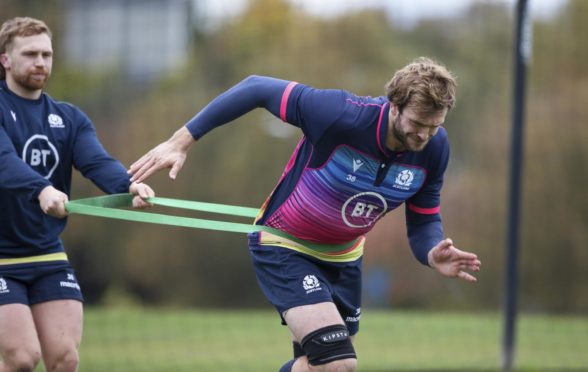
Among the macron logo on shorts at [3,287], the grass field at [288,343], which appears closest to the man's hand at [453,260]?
the macron logo on shorts at [3,287]

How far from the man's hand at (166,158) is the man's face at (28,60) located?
2.73 ft

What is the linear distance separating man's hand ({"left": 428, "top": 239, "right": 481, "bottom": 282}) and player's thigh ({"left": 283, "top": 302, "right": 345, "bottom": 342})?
57cm

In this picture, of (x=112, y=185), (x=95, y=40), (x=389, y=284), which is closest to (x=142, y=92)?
(x=389, y=284)

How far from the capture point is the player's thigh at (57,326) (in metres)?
4.88

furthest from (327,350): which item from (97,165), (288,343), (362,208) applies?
(288,343)

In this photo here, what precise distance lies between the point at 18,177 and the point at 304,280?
1.46 m

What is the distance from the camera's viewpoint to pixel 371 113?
4.69 meters

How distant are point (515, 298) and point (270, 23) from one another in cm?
1106

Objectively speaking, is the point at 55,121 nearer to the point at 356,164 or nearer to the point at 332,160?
the point at 332,160

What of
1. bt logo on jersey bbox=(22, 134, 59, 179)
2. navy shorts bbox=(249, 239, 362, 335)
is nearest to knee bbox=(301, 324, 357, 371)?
navy shorts bbox=(249, 239, 362, 335)

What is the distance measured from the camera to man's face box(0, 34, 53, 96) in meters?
4.94

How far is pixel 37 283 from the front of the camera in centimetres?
500

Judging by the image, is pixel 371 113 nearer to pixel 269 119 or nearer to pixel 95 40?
pixel 269 119

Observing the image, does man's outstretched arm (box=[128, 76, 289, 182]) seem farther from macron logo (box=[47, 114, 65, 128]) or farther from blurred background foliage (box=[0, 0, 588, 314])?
blurred background foliage (box=[0, 0, 588, 314])
